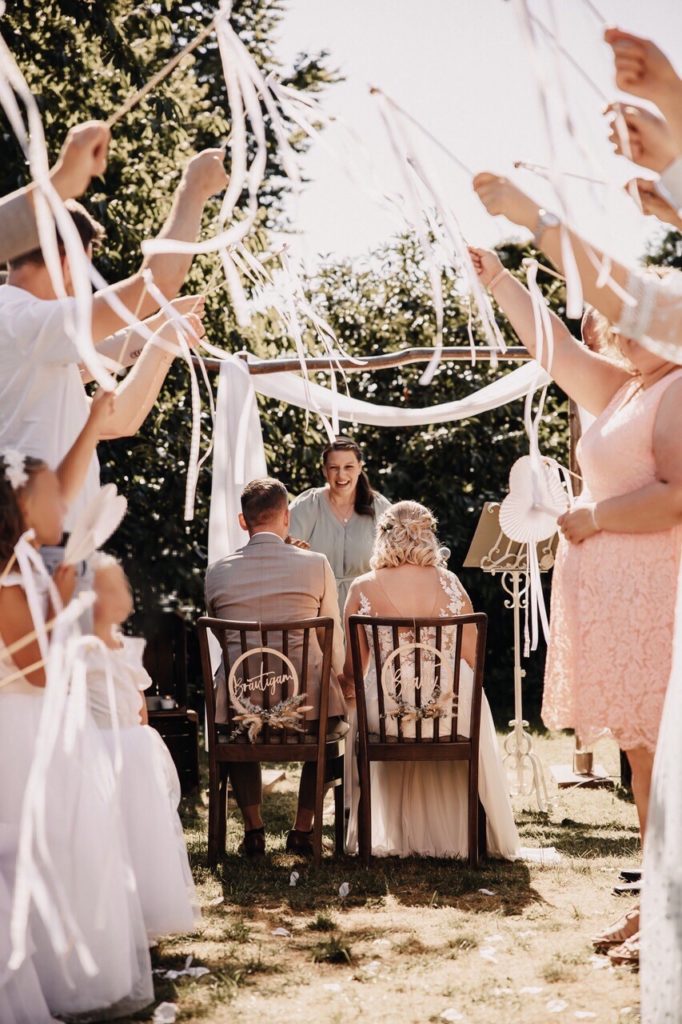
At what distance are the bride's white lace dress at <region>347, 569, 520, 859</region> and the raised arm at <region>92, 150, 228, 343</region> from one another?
241 centimetres

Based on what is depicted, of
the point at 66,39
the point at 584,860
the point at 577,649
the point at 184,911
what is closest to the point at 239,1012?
the point at 184,911

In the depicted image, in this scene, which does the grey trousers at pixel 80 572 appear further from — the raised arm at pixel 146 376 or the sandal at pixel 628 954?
the sandal at pixel 628 954

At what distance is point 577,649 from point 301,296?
4.05ft

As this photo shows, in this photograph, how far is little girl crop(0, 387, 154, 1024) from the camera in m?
2.52

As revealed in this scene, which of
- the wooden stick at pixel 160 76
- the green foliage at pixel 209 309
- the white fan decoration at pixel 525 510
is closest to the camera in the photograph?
the wooden stick at pixel 160 76

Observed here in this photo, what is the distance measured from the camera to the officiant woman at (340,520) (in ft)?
20.7

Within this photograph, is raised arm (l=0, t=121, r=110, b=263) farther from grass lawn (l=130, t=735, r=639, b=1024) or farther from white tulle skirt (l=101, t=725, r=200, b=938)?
grass lawn (l=130, t=735, r=639, b=1024)

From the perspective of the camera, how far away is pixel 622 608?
2.95 m

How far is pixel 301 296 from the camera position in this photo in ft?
11.2

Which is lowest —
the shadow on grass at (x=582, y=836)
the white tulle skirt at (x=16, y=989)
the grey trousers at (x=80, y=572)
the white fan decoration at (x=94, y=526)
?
the shadow on grass at (x=582, y=836)

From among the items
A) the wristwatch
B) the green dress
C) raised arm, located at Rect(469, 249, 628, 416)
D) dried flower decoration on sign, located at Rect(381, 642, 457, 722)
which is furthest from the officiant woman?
the wristwatch

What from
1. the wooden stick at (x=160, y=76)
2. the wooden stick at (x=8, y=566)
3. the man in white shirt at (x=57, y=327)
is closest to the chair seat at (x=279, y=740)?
the man in white shirt at (x=57, y=327)

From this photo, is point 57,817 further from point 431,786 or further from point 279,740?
point 431,786

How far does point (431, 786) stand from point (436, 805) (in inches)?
3.2
